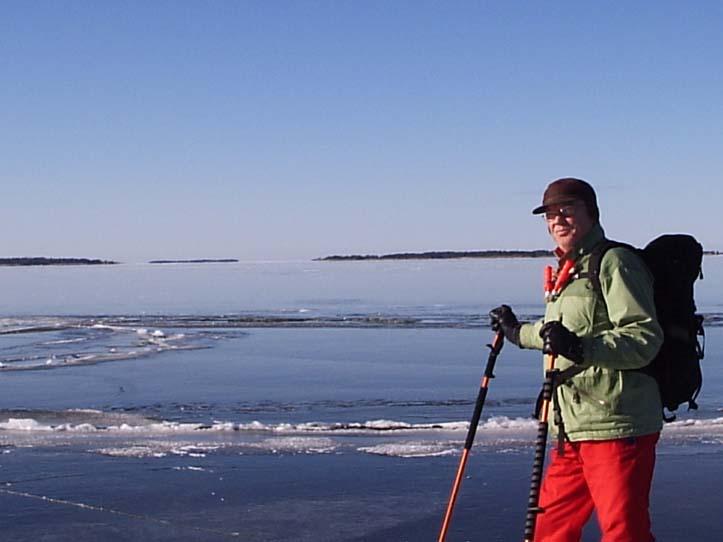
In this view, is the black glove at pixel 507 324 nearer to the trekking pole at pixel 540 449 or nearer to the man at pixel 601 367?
the man at pixel 601 367

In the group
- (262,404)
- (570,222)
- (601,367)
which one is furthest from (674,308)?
(262,404)

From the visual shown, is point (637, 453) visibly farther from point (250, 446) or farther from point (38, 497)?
point (250, 446)

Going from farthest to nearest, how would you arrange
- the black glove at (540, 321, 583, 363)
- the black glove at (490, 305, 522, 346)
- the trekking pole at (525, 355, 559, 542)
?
1. the black glove at (490, 305, 522, 346)
2. the trekking pole at (525, 355, 559, 542)
3. the black glove at (540, 321, 583, 363)

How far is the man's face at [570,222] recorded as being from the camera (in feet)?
13.1

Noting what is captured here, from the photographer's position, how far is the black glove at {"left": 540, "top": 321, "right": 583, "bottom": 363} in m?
3.72

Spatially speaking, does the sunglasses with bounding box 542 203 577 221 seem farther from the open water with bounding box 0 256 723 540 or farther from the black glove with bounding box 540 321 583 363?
the open water with bounding box 0 256 723 540

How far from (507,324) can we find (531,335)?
127 mm

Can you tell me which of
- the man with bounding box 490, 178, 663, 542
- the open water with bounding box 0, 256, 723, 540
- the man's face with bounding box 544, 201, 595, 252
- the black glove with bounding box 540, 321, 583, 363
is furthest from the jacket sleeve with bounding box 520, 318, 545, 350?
the open water with bounding box 0, 256, 723, 540

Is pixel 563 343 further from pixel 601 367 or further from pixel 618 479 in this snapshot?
pixel 618 479

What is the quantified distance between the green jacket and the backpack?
54mm

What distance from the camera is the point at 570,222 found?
13.1 ft

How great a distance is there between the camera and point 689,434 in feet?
28.2

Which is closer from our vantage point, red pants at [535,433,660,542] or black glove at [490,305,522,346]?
red pants at [535,433,660,542]

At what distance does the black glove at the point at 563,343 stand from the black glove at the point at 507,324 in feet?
1.25
